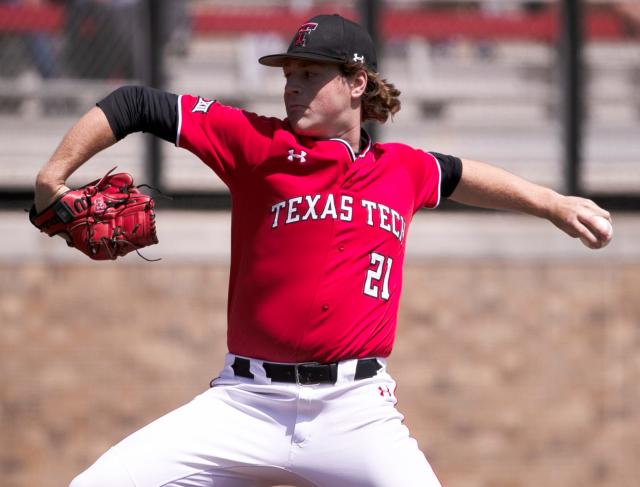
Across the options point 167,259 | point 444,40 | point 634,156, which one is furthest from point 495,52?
point 167,259

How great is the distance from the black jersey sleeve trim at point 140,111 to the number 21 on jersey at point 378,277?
0.70 meters

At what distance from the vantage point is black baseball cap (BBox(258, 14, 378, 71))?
3.37 metres

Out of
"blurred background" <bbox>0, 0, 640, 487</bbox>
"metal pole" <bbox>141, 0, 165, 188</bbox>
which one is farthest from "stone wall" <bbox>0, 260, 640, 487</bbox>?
"metal pole" <bbox>141, 0, 165, 188</bbox>

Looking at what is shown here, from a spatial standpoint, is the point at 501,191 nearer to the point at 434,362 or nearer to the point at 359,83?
the point at 359,83

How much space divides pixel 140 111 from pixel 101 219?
0.34m

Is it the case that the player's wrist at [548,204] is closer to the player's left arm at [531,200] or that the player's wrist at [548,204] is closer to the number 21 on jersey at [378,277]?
the player's left arm at [531,200]

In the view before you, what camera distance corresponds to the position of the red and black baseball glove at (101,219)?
10.7 feet

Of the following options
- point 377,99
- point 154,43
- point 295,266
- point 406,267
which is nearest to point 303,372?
point 295,266

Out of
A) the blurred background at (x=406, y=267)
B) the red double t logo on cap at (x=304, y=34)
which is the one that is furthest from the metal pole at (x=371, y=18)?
the red double t logo on cap at (x=304, y=34)

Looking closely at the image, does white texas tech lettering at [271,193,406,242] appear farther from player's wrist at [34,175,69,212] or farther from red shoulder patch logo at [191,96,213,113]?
player's wrist at [34,175,69,212]

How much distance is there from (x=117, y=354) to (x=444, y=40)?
8.42 feet

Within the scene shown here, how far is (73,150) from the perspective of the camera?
3207mm

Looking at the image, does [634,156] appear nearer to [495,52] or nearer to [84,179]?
[495,52]

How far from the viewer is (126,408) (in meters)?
6.05
